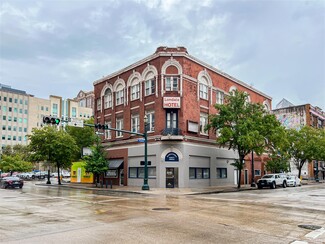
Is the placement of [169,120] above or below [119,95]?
below

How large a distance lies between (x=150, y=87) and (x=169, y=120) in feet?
15.7

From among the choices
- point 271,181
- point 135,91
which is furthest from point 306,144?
point 135,91

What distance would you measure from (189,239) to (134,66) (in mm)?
32591

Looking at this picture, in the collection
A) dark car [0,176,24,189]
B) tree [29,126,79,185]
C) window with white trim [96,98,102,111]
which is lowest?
dark car [0,176,24,189]

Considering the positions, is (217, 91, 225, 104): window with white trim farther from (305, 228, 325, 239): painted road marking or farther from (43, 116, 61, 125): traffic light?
(305, 228, 325, 239): painted road marking

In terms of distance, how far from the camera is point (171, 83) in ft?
119

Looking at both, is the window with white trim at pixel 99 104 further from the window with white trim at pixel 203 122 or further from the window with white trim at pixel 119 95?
the window with white trim at pixel 203 122

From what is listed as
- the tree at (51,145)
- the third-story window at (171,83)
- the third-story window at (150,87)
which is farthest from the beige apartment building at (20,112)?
the third-story window at (171,83)

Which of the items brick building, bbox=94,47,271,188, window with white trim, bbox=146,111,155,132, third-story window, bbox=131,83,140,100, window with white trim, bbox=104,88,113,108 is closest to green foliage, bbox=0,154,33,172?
brick building, bbox=94,47,271,188

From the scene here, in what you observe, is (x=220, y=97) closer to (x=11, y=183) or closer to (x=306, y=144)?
(x=306, y=144)

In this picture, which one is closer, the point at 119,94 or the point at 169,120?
the point at 169,120

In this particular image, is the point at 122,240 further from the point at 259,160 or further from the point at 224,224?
the point at 259,160

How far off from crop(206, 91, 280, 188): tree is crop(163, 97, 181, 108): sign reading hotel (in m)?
4.29

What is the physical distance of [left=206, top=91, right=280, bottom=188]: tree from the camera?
3441 centimetres
